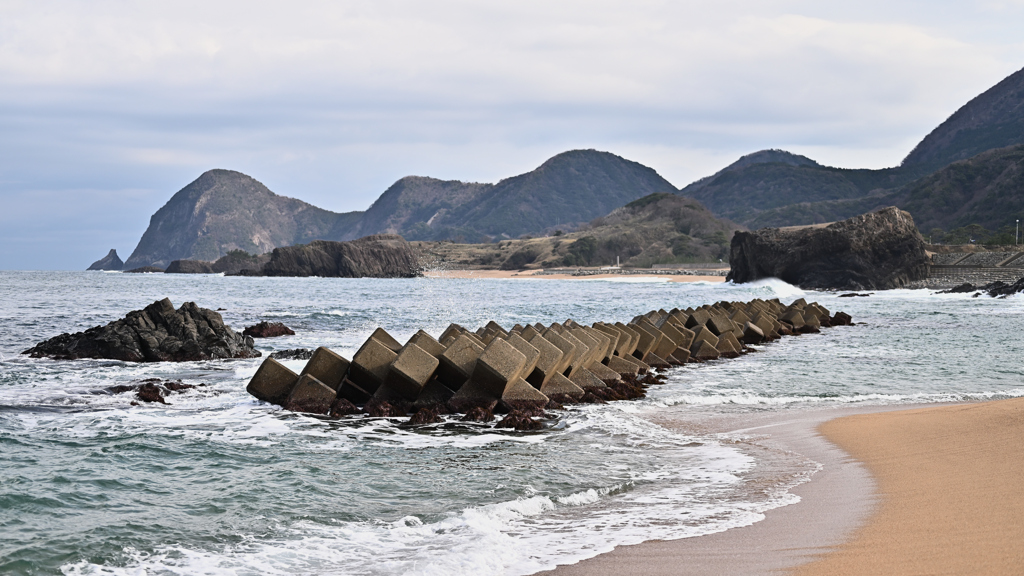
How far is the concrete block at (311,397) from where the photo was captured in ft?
39.2

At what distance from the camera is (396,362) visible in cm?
1171

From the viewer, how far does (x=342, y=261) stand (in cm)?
16050

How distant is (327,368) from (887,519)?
29.2 ft

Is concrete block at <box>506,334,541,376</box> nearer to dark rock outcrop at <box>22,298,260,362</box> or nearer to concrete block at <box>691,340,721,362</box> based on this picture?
concrete block at <box>691,340,721,362</box>

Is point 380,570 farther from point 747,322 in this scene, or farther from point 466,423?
point 747,322

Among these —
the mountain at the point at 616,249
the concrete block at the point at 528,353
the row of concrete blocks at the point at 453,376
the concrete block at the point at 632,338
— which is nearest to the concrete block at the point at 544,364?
the row of concrete blocks at the point at 453,376

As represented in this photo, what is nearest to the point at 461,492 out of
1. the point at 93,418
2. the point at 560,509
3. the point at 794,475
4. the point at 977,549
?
the point at 560,509

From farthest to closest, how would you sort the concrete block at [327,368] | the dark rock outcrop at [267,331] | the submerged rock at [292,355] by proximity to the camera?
the dark rock outcrop at [267,331]
the submerged rock at [292,355]
the concrete block at [327,368]

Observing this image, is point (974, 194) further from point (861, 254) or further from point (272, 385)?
point (272, 385)

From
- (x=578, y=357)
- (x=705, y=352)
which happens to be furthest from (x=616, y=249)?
(x=578, y=357)

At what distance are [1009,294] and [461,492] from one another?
51.1 metres

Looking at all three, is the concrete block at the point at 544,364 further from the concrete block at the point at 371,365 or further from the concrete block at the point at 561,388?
the concrete block at the point at 371,365

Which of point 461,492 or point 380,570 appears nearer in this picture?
point 380,570

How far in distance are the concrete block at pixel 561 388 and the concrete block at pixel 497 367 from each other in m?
1.39
